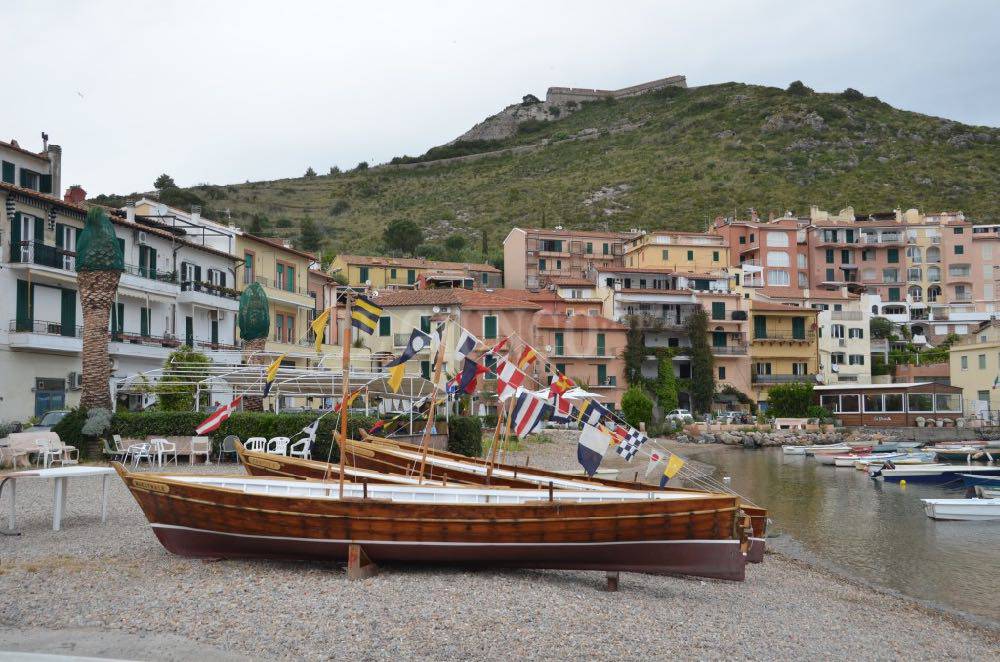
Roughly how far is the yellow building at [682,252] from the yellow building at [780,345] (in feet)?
30.4

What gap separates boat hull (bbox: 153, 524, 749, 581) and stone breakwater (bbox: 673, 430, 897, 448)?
45.0 m

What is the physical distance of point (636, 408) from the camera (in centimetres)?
5956

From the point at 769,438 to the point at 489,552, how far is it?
5016 centimetres

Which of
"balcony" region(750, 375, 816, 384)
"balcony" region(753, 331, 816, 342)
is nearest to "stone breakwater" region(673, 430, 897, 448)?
"balcony" region(750, 375, 816, 384)

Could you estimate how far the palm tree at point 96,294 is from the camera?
25.8 meters

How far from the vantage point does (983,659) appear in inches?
489

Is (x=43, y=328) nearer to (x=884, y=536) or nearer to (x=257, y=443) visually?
(x=257, y=443)

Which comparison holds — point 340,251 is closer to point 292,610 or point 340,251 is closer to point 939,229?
point 939,229

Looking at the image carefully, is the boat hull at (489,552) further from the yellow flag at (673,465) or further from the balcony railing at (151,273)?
the balcony railing at (151,273)

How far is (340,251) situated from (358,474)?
84796 millimetres

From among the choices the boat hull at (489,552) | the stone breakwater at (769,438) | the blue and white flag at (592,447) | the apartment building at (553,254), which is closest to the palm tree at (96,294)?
the boat hull at (489,552)

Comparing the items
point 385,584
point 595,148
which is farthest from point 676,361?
point 595,148

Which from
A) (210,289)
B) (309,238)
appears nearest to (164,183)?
(309,238)

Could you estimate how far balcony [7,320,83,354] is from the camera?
31062 millimetres
